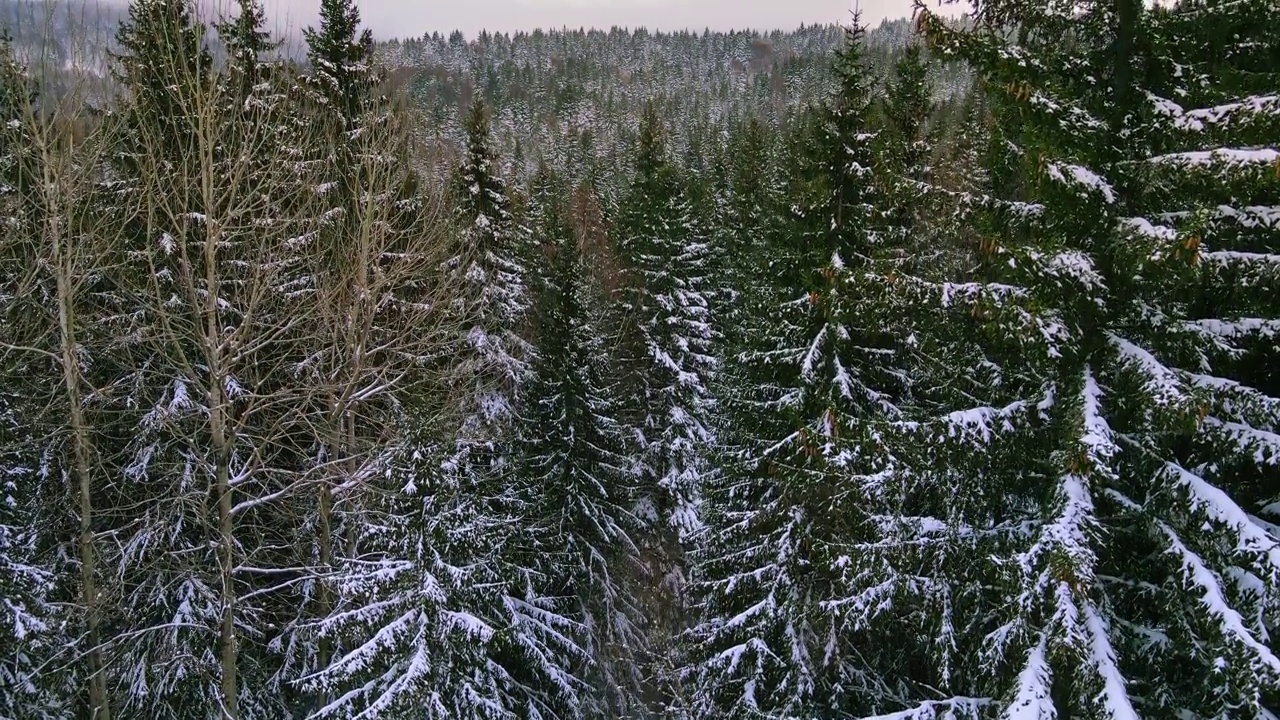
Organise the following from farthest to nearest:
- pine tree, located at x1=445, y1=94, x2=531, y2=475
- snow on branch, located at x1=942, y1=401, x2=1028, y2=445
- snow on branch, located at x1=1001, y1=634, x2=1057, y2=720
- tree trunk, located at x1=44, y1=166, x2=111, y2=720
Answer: pine tree, located at x1=445, y1=94, x2=531, y2=475, tree trunk, located at x1=44, y1=166, x2=111, y2=720, snow on branch, located at x1=942, y1=401, x2=1028, y2=445, snow on branch, located at x1=1001, y1=634, x2=1057, y2=720

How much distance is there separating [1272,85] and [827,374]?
6060 millimetres

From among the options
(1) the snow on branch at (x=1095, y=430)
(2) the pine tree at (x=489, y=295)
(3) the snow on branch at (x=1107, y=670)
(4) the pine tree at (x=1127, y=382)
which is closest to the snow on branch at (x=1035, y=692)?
(4) the pine tree at (x=1127, y=382)

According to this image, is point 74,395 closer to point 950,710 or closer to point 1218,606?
point 950,710

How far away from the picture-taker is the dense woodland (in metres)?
5.48

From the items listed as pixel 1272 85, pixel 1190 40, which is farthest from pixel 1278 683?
pixel 1190 40

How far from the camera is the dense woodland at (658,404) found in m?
5.48

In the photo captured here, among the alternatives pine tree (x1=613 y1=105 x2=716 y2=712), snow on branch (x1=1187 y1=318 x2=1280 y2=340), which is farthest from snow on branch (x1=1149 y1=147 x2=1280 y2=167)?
pine tree (x1=613 y1=105 x2=716 y2=712)

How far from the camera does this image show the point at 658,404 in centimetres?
1806

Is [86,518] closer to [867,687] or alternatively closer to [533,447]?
[533,447]

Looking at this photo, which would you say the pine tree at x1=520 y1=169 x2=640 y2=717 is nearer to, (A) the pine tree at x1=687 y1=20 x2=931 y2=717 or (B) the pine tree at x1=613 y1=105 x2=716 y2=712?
(B) the pine tree at x1=613 y1=105 x2=716 y2=712

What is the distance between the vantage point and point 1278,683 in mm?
4227

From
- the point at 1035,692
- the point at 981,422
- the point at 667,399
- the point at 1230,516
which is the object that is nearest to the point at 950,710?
the point at 1035,692

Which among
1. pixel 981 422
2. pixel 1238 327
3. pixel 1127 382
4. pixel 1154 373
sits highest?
pixel 1238 327

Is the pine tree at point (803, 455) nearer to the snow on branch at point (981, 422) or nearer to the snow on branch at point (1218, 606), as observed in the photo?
the snow on branch at point (981, 422)
